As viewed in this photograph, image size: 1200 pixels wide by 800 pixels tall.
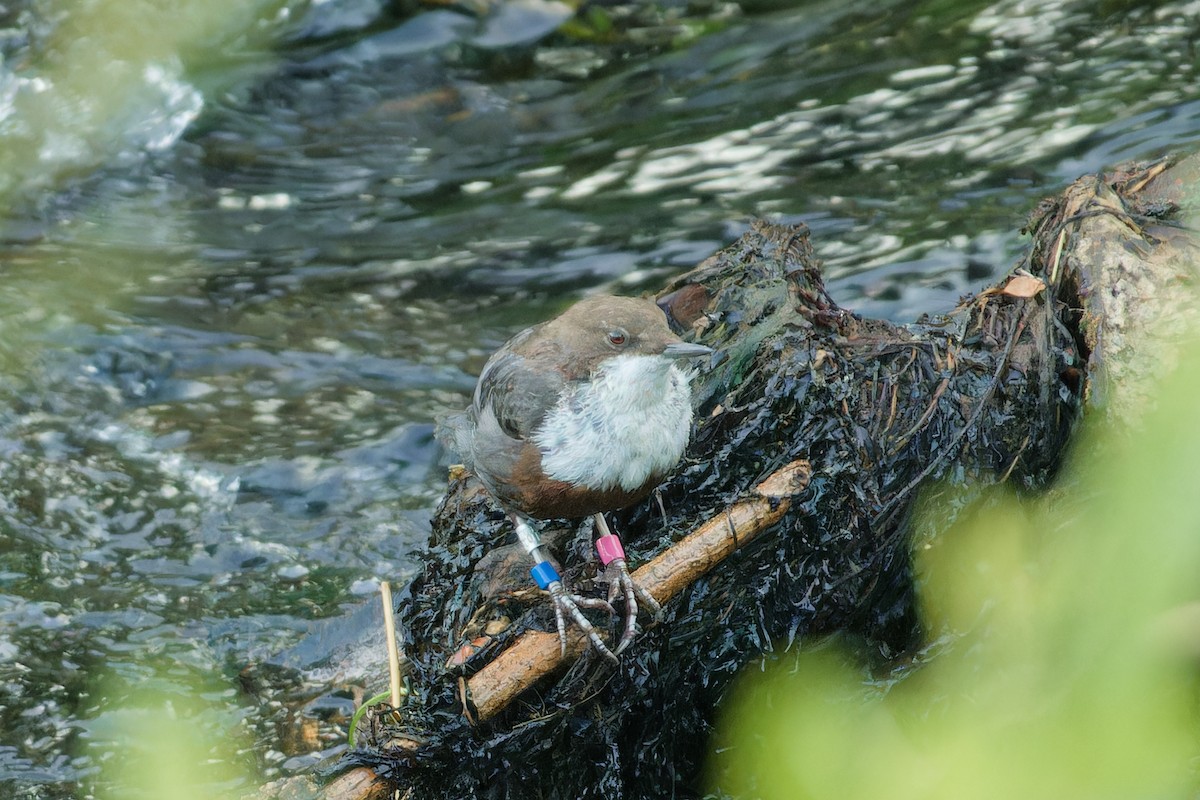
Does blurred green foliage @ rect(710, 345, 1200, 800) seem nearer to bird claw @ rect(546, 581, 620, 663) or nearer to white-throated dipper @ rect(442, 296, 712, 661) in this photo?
bird claw @ rect(546, 581, 620, 663)

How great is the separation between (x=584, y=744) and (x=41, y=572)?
300 cm

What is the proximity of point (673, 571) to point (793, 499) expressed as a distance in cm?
39

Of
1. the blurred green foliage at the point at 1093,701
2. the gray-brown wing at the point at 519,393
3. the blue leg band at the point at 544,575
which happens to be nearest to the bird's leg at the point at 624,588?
the blue leg band at the point at 544,575

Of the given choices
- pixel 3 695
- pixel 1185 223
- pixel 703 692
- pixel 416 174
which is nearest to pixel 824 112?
pixel 416 174

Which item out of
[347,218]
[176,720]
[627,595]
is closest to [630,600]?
[627,595]

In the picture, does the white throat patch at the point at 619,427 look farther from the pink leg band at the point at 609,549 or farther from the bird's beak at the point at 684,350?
the pink leg band at the point at 609,549

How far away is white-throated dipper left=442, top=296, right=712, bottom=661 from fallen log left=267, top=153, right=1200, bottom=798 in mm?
149

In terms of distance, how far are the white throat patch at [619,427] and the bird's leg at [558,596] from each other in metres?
0.31

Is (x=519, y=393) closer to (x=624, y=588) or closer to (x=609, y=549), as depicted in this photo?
(x=609, y=549)

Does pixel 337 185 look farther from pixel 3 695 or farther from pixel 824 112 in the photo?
pixel 3 695

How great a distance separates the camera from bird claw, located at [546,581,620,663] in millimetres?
2807

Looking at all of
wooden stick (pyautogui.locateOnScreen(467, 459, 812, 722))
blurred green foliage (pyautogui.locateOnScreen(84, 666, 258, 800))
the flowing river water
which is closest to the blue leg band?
wooden stick (pyautogui.locateOnScreen(467, 459, 812, 722))

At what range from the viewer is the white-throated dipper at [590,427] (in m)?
3.02

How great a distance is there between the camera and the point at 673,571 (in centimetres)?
281
